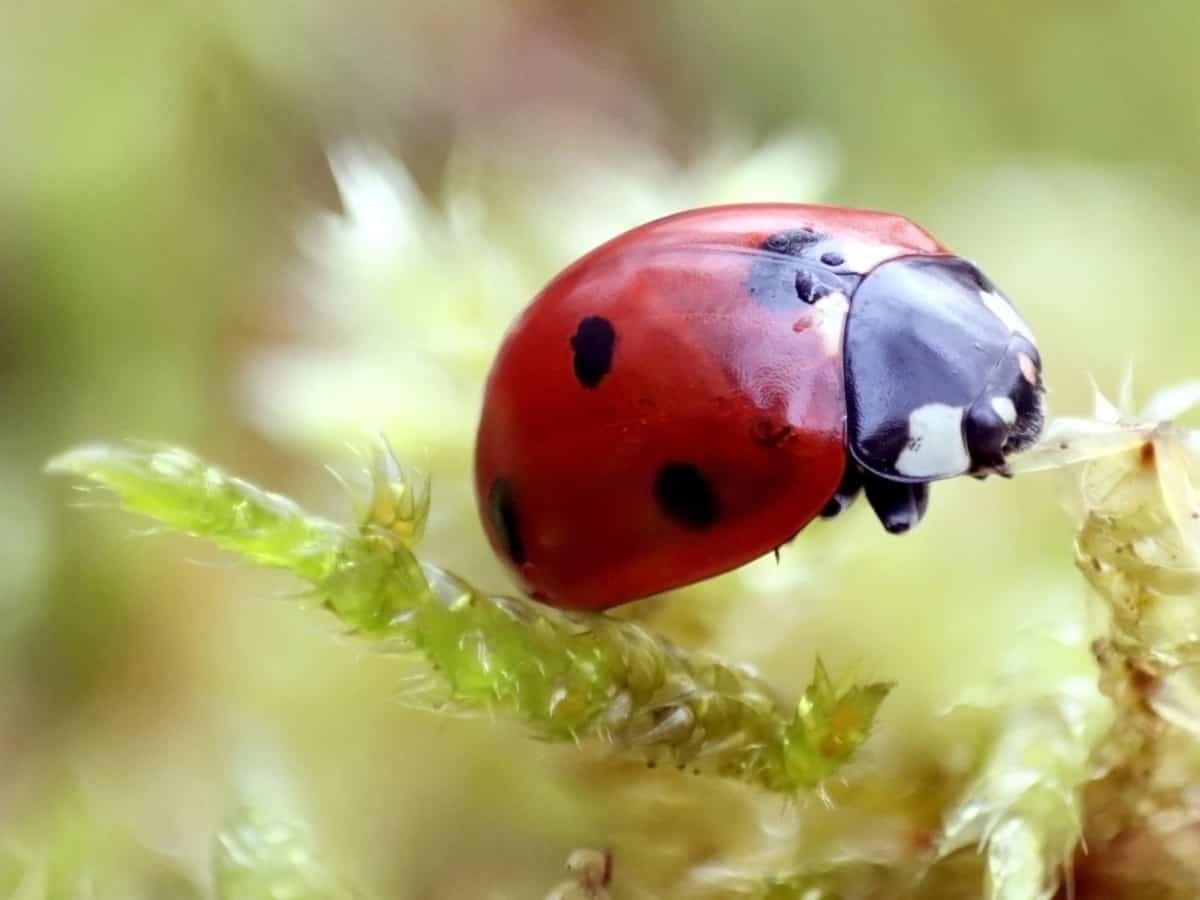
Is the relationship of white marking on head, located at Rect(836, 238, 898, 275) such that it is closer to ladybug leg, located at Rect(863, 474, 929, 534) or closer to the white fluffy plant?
ladybug leg, located at Rect(863, 474, 929, 534)

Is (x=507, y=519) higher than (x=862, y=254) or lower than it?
lower

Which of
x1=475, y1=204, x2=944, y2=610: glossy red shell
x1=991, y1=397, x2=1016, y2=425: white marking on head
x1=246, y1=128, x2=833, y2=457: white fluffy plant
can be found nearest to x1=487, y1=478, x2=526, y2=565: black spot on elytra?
x1=475, y1=204, x2=944, y2=610: glossy red shell

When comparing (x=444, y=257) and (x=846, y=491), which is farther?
(x=444, y=257)

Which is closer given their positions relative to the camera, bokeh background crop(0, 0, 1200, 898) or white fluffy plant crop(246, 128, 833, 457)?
bokeh background crop(0, 0, 1200, 898)

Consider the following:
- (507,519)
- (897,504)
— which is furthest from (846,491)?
(507,519)

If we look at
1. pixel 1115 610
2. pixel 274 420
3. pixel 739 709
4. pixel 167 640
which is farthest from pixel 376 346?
pixel 1115 610

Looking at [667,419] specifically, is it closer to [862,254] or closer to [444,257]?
[862,254]

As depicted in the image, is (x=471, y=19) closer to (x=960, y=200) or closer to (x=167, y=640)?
(x=960, y=200)
